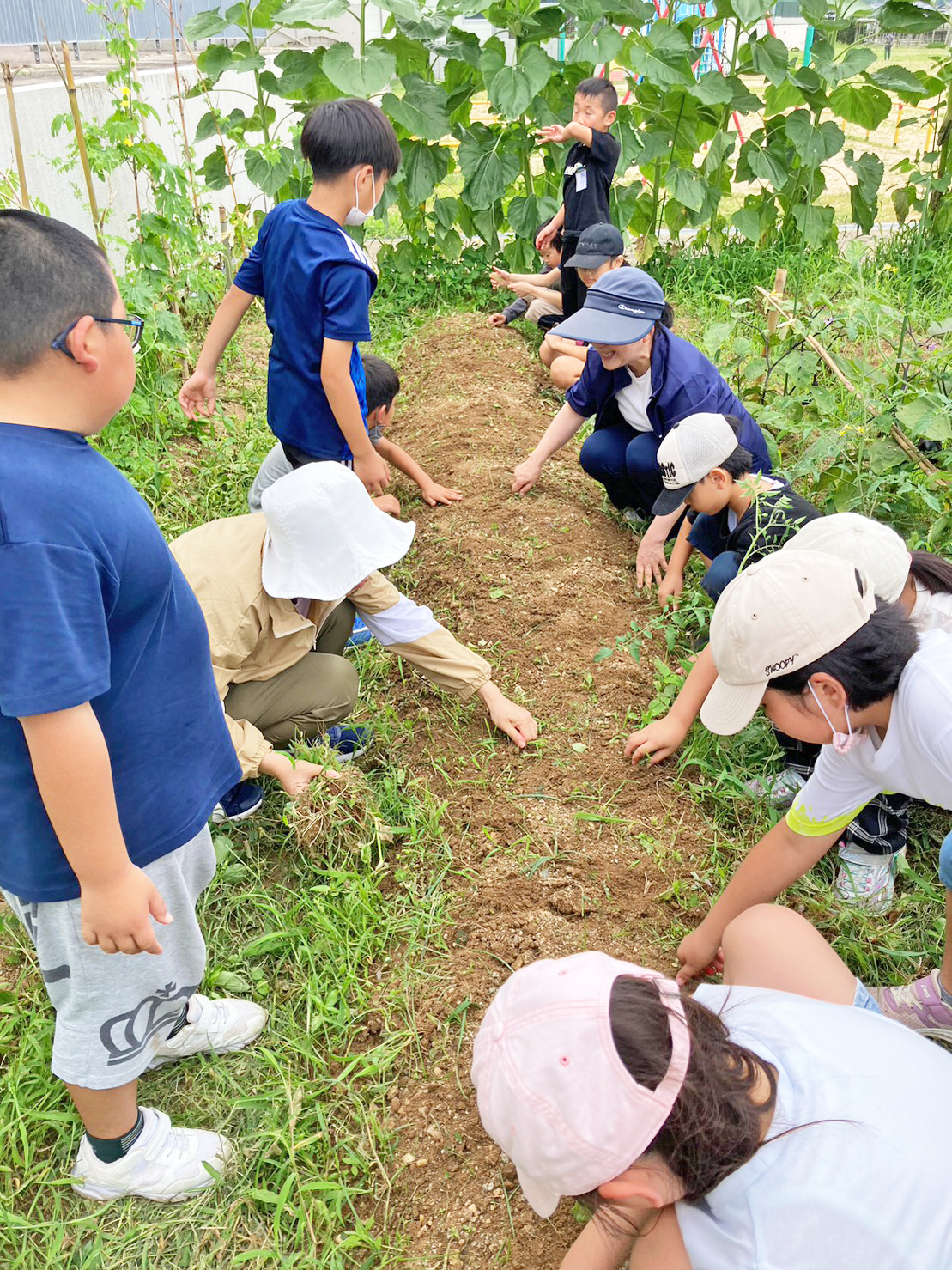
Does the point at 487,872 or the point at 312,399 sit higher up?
the point at 312,399

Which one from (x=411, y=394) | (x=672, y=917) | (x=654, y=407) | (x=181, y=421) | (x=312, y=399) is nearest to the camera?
(x=672, y=917)

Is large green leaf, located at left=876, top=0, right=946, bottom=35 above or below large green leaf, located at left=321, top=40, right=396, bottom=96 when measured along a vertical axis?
above

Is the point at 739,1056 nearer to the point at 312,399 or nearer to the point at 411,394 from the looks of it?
the point at 312,399

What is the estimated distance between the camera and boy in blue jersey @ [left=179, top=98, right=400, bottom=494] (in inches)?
99.7

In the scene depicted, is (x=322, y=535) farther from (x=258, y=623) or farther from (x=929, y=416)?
(x=929, y=416)

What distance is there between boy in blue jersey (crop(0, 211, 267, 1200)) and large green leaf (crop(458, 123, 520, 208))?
16.3 ft

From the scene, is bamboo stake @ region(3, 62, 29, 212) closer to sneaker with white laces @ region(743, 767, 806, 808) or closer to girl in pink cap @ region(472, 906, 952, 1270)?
sneaker with white laces @ region(743, 767, 806, 808)

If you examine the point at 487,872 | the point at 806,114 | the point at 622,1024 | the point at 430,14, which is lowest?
the point at 487,872

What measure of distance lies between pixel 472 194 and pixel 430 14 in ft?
3.19

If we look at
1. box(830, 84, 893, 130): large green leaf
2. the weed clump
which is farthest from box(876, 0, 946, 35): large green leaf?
the weed clump

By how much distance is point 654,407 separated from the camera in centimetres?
301

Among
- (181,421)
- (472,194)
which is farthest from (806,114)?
(181,421)

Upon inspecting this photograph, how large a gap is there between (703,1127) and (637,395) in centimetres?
254

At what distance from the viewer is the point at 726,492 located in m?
2.49
